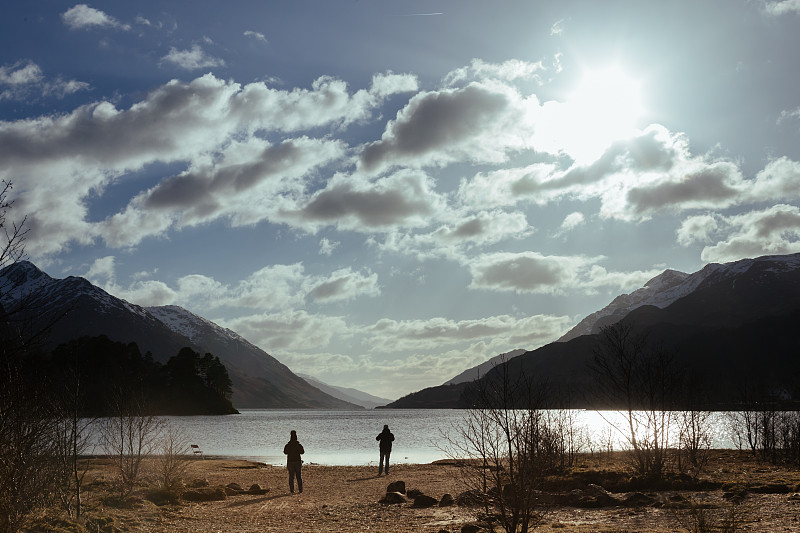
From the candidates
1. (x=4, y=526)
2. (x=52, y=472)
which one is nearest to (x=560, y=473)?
(x=52, y=472)

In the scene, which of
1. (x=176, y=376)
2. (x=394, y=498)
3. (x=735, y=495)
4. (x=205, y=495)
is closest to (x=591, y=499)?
(x=735, y=495)

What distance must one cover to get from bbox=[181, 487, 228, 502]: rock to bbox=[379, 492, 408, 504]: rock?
6.87 metres

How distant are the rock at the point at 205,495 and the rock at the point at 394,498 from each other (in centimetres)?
687

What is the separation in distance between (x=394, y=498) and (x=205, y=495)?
785cm

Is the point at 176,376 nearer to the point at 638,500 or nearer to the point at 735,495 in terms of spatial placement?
the point at 638,500

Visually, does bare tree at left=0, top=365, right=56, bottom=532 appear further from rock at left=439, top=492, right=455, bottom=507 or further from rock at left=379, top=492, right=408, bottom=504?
rock at left=439, top=492, right=455, bottom=507

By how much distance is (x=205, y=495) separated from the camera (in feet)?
79.3

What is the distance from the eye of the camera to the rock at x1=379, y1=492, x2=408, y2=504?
23.0m

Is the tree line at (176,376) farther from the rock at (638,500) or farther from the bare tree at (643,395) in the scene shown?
the rock at (638,500)

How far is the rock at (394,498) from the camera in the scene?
75.5ft

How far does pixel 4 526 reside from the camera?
12320 millimetres

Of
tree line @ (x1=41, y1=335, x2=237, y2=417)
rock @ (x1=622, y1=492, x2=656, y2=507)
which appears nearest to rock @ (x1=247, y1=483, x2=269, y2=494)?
rock @ (x1=622, y1=492, x2=656, y2=507)

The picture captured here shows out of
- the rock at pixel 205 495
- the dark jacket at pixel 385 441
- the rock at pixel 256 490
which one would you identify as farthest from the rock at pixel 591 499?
the rock at pixel 205 495

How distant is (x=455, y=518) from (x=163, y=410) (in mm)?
141509
